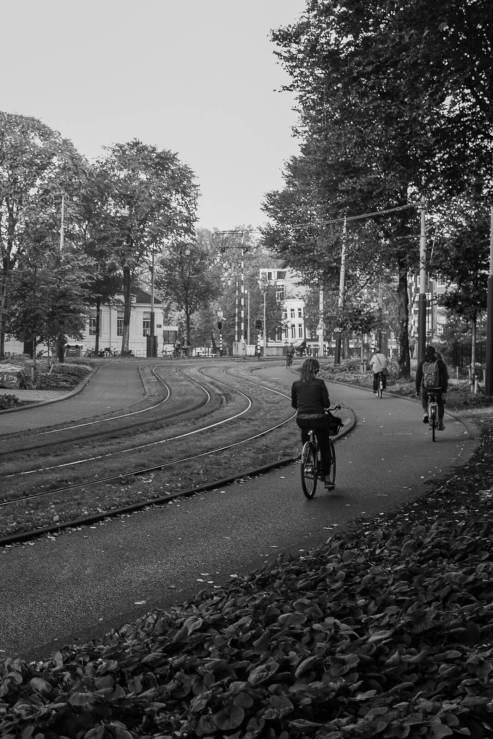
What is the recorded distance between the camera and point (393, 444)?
16641 millimetres

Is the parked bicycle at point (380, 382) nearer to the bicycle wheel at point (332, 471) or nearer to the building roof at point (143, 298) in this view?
the bicycle wheel at point (332, 471)

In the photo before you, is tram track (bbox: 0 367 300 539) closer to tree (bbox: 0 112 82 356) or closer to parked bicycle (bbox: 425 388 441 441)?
parked bicycle (bbox: 425 388 441 441)

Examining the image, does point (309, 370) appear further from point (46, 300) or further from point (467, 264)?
point (46, 300)

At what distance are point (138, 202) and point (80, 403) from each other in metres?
41.8

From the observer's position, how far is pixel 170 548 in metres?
8.01

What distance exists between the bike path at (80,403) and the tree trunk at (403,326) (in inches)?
509

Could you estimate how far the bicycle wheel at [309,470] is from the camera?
35.6 ft

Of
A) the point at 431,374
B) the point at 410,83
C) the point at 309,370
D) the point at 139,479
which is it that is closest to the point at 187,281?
the point at 431,374

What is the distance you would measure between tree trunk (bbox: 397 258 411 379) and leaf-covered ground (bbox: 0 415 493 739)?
33662 mm

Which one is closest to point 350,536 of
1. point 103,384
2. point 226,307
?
point 103,384

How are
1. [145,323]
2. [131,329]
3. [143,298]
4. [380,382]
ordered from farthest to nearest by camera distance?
[143,298] → [145,323] → [131,329] → [380,382]

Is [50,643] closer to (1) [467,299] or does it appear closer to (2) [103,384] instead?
(1) [467,299]

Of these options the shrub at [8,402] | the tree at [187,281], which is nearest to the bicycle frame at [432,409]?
the shrub at [8,402]

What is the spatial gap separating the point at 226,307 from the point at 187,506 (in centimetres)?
9139
